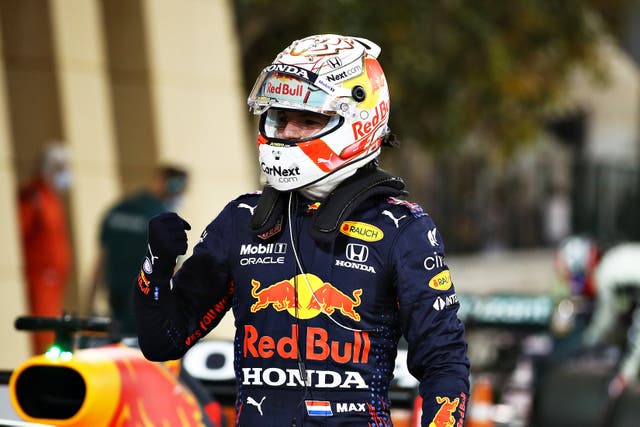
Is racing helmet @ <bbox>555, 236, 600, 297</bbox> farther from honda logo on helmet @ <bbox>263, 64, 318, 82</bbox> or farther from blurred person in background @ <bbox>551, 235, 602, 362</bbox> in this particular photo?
honda logo on helmet @ <bbox>263, 64, 318, 82</bbox>

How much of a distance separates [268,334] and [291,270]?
0.52 ft

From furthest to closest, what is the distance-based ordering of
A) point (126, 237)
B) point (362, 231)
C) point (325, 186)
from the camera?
point (126, 237), point (325, 186), point (362, 231)

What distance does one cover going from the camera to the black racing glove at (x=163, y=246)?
10.8 feet

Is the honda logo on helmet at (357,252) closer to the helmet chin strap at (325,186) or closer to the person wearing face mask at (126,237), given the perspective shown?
the helmet chin strap at (325,186)

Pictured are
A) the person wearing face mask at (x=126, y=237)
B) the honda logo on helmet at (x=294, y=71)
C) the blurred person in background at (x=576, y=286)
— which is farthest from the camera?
the blurred person in background at (x=576, y=286)

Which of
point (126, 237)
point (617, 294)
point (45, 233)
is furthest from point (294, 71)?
point (617, 294)

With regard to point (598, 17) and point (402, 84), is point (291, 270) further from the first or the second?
point (598, 17)

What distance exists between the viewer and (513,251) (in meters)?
28.8

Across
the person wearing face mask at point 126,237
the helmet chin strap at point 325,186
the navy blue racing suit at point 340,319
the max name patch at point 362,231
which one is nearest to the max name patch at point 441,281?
the navy blue racing suit at point 340,319

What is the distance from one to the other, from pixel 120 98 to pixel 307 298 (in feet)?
29.9

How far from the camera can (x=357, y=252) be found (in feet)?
11.0

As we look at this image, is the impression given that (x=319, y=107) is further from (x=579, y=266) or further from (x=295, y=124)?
(x=579, y=266)

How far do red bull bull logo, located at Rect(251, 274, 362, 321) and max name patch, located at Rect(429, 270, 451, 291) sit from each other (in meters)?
0.17

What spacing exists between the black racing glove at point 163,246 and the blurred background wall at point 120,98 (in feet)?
26.9
